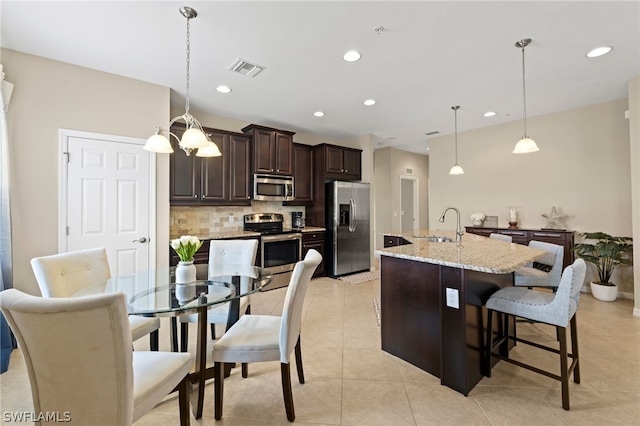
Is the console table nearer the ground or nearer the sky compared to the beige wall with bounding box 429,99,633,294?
nearer the ground

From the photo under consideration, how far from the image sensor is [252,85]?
331 cm

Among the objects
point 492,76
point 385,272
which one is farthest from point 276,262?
point 492,76

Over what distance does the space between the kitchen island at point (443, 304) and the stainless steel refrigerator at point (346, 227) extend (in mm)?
2628

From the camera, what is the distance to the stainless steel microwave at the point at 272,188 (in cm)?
449

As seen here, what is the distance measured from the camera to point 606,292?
3707 millimetres

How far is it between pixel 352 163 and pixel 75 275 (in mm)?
4632

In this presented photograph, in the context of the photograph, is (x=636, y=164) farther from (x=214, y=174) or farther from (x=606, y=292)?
(x=214, y=174)

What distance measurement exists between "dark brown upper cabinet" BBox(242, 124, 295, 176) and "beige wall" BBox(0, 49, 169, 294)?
1830 mm

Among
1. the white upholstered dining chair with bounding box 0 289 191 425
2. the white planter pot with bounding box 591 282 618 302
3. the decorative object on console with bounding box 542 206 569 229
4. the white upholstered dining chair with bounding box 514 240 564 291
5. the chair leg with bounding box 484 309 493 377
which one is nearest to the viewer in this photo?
the white upholstered dining chair with bounding box 0 289 191 425

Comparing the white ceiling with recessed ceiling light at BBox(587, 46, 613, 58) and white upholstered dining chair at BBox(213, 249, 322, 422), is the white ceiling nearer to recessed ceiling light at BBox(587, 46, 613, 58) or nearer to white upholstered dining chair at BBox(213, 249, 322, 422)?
recessed ceiling light at BBox(587, 46, 613, 58)

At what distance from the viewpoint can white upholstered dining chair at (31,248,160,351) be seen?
5.78 feet

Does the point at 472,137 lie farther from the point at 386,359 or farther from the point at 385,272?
the point at 386,359

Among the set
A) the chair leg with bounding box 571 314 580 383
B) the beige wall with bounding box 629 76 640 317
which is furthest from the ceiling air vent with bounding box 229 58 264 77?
the beige wall with bounding box 629 76 640 317

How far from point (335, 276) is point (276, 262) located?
1.21m
